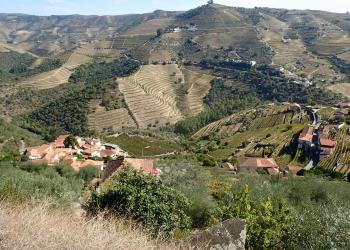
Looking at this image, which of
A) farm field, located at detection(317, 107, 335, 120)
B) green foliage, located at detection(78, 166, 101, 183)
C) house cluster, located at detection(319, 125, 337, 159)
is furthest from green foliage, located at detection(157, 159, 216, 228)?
farm field, located at detection(317, 107, 335, 120)

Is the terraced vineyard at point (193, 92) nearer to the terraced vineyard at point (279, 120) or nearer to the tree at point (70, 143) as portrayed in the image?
the terraced vineyard at point (279, 120)

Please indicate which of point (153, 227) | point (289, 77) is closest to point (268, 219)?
point (153, 227)

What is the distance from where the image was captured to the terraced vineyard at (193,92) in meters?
134

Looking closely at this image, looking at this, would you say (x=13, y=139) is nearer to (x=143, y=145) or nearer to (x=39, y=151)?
(x=39, y=151)

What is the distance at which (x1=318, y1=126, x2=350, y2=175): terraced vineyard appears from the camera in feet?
187

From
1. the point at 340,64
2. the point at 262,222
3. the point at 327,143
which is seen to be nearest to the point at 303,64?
the point at 340,64

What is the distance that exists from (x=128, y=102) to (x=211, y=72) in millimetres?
56468

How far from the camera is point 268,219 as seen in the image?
1364 centimetres

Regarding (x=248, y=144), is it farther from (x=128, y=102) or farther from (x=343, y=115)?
(x=128, y=102)

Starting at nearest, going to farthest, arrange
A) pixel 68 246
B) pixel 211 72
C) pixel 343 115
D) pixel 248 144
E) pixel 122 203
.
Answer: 1. pixel 68 246
2. pixel 122 203
3. pixel 248 144
4. pixel 343 115
5. pixel 211 72

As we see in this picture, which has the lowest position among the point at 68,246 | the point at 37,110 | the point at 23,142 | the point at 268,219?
the point at 37,110

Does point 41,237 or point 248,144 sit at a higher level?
point 41,237

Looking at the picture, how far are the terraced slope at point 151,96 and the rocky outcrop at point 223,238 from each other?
10402 cm

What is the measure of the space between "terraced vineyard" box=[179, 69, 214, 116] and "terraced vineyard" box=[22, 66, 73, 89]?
161 feet
